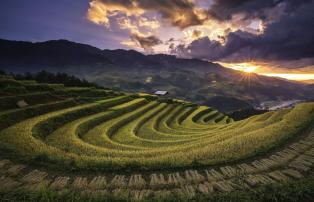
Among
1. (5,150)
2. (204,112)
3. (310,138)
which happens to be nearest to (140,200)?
(5,150)

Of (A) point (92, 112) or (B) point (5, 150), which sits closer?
(B) point (5, 150)

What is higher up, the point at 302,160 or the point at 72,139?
the point at 302,160

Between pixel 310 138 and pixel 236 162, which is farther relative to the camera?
pixel 310 138

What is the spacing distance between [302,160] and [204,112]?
60.1m

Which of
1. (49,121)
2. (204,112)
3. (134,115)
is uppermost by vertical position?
(49,121)

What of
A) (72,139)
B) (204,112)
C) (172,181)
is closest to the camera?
(172,181)

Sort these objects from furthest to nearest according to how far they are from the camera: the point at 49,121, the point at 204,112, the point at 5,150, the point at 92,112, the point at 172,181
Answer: the point at 204,112, the point at 92,112, the point at 49,121, the point at 5,150, the point at 172,181

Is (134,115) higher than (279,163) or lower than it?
lower

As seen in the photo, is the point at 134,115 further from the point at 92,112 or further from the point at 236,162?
the point at 236,162

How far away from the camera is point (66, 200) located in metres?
6.33

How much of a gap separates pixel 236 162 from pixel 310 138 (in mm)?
5695

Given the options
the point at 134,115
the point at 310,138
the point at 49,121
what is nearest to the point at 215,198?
the point at 310,138

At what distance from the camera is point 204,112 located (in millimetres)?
68625

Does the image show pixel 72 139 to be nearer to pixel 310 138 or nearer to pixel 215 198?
pixel 215 198
